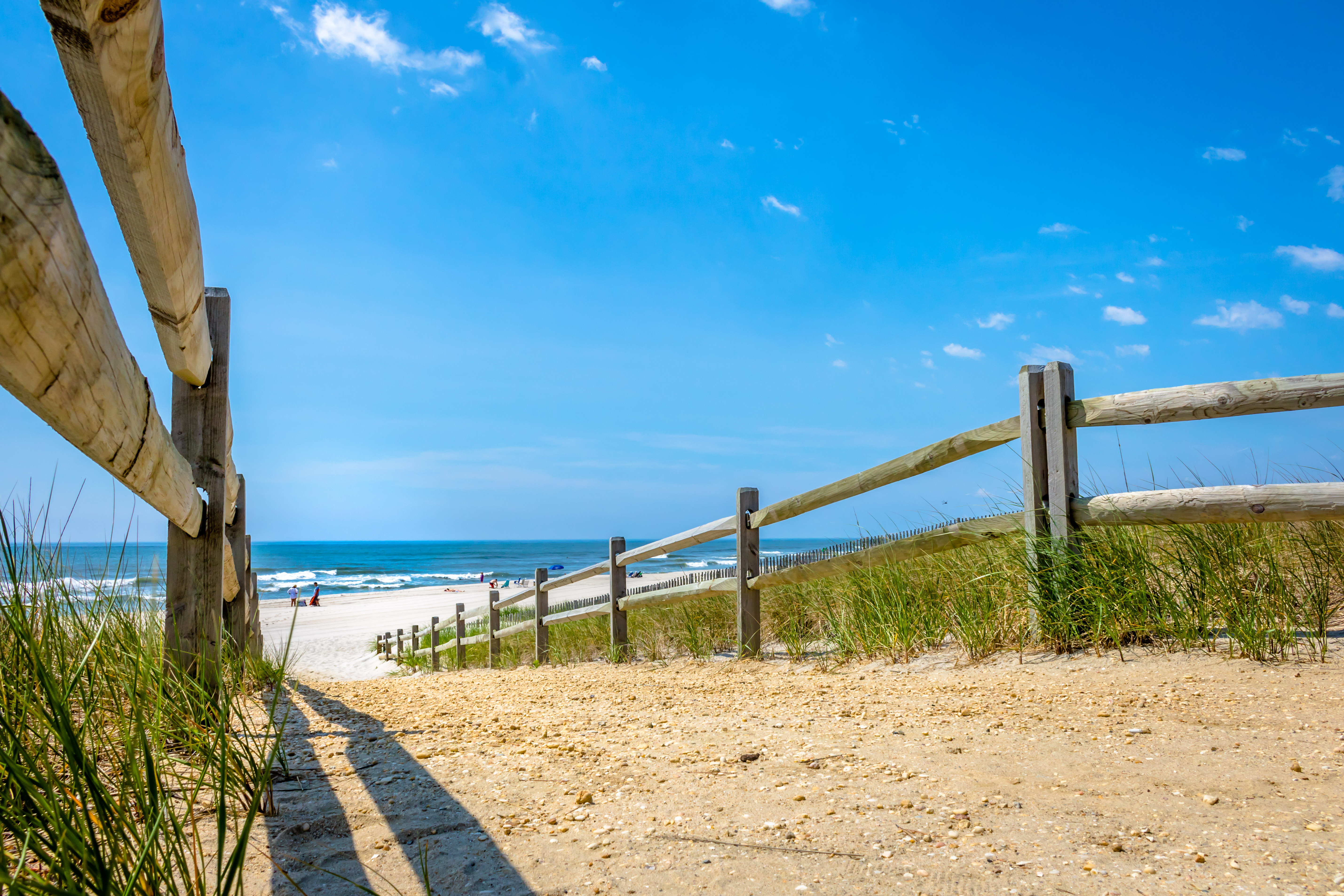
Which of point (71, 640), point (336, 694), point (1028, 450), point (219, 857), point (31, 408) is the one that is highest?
point (1028, 450)

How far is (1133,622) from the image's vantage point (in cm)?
369

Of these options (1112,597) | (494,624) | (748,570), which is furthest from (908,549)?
(494,624)

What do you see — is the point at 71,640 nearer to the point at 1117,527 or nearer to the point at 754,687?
the point at 754,687

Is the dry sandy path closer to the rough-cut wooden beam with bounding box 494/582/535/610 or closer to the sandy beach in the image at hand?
the sandy beach

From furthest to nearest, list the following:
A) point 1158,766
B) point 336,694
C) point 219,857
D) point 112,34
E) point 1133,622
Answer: point 336,694
point 1133,622
point 1158,766
point 219,857
point 112,34

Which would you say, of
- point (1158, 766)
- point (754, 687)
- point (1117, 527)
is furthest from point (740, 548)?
point (1158, 766)

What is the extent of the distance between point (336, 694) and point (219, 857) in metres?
3.76

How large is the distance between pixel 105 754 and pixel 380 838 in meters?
0.82

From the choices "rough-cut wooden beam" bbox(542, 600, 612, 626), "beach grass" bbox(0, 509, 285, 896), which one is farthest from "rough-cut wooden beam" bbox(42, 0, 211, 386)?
"rough-cut wooden beam" bbox(542, 600, 612, 626)

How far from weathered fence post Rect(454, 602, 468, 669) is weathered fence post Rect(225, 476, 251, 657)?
443 cm

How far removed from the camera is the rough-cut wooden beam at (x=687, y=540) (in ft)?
19.1

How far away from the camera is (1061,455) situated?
4020 millimetres

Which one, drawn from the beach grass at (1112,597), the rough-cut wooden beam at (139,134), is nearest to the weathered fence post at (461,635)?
the beach grass at (1112,597)

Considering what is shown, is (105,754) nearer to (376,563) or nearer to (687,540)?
(687,540)
